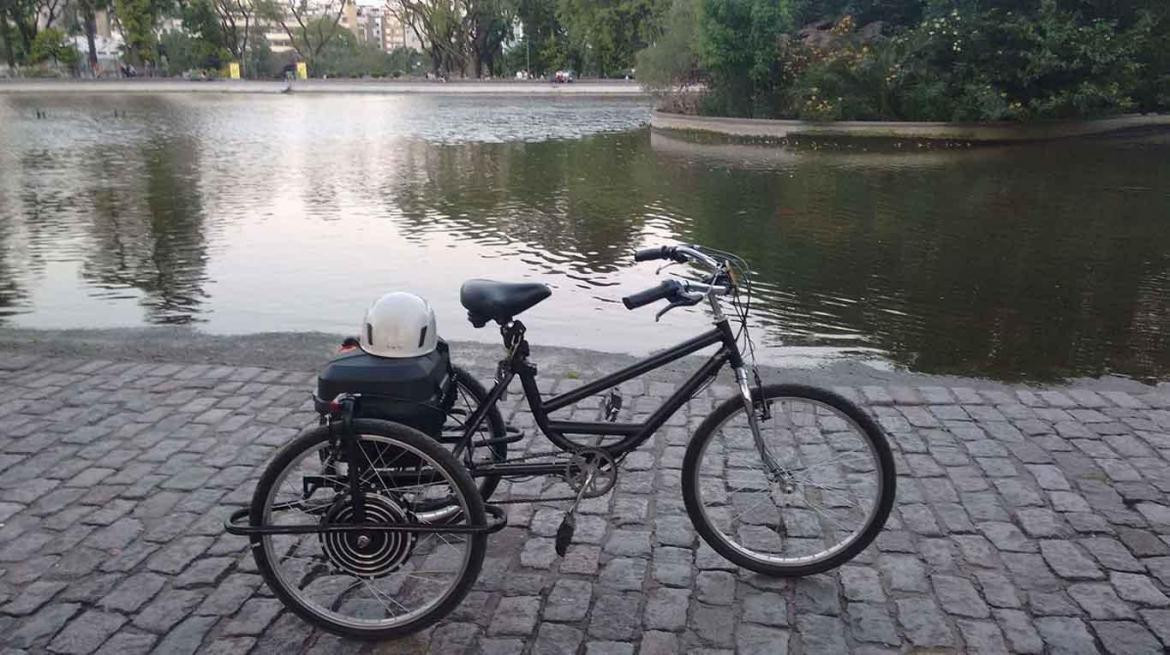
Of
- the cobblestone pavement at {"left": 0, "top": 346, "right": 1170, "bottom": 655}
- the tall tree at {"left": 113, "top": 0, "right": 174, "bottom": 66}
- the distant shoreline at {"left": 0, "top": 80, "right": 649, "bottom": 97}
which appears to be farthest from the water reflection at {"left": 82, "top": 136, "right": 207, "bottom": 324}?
the tall tree at {"left": 113, "top": 0, "right": 174, "bottom": 66}

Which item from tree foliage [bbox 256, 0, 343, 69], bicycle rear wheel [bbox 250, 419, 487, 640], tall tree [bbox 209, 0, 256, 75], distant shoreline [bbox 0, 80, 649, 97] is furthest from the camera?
tree foliage [bbox 256, 0, 343, 69]

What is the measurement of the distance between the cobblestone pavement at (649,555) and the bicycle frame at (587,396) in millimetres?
452

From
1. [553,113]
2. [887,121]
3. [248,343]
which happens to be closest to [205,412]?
[248,343]

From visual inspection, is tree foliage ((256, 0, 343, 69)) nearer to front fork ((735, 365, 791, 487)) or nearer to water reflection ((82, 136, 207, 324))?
water reflection ((82, 136, 207, 324))

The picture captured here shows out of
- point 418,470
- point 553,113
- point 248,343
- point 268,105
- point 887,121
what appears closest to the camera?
point 418,470

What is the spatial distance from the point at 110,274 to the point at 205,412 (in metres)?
4.85

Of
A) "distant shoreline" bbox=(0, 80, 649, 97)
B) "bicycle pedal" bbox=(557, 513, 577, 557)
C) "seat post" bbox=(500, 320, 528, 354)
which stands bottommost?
"bicycle pedal" bbox=(557, 513, 577, 557)

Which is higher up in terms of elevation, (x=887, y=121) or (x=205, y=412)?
(x=887, y=121)

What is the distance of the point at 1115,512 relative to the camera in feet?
13.1

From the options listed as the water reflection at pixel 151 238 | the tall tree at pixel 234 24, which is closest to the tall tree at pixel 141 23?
the tall tree at pixel 234 24

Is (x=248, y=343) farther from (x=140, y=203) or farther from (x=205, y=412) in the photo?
(x=140, y=203)

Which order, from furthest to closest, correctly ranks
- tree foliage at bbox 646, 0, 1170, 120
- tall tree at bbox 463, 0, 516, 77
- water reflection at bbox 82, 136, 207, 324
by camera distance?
tall tree at bbox 463, 0, 516, 77 < tree foliage at bbox 646, 0, 1170, 120 < water reflection at bbox 82, 136, 207, 324

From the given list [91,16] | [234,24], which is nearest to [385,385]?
[91,16]

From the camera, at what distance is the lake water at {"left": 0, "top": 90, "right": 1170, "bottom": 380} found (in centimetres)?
746
